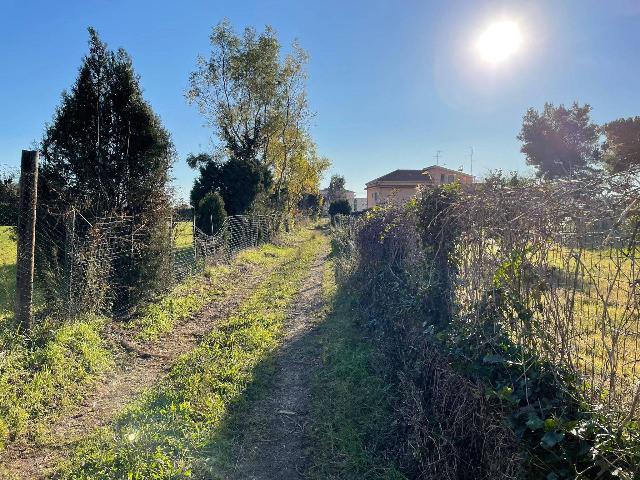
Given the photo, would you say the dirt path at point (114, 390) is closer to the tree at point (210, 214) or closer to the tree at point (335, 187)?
the tree at point (210, 214)

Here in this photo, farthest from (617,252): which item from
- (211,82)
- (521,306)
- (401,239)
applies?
(211,82)

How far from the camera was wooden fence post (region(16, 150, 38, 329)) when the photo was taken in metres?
5.63

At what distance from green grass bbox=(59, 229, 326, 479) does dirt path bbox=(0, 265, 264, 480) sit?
202 mm

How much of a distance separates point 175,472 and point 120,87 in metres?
7.03

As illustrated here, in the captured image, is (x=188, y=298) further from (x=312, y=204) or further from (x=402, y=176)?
(x=402, y=176)

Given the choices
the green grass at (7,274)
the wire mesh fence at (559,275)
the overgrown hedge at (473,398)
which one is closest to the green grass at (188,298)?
the green grass at (7,274)

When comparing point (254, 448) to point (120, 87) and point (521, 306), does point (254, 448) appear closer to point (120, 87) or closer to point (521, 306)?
point (521, 306)

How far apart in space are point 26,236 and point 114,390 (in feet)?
8.41

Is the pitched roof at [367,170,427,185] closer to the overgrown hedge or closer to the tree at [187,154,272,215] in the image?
the tree at [187,154,272,215]

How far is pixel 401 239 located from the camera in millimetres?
7020

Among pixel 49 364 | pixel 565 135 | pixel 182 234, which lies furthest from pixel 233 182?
pixel 565 135

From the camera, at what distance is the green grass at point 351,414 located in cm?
364

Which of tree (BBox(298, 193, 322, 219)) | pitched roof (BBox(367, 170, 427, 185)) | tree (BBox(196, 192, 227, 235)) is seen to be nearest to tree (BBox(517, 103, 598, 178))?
pitched roof (BBox(367, 170, 427, 185))

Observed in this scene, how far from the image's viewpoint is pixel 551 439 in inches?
103
